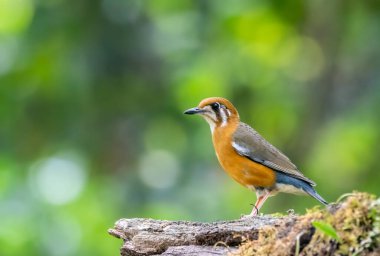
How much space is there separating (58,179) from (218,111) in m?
3.88

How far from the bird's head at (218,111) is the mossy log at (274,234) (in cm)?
312

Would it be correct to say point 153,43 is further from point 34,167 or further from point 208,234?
point 208,234

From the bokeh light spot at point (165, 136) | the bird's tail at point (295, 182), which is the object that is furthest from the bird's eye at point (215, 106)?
the bokeh light spot at point (165, 136)

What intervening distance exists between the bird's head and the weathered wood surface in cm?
317

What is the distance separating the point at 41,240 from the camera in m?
10.4

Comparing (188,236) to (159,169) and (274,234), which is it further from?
(159,169)

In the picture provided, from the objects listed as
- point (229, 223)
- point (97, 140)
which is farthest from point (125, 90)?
point (229, 223)

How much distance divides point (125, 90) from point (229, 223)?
9798 mm

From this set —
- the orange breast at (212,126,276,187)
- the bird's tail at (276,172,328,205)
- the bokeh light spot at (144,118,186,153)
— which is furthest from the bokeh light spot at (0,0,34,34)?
the bird's tail at (276,172,328,205)

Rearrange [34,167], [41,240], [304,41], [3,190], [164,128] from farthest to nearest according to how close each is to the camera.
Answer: [304,41]
[164,128]
[34,167]
[3,190]
[41,240]

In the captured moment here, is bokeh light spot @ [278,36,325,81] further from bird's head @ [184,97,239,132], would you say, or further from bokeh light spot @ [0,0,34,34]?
bird's head @ [184,97,239,132]

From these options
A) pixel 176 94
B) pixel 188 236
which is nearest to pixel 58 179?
pixel 176 94

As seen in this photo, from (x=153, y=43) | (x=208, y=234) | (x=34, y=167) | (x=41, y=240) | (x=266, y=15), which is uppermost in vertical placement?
(x=266, y=15)

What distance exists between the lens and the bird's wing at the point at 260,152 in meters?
8.68
